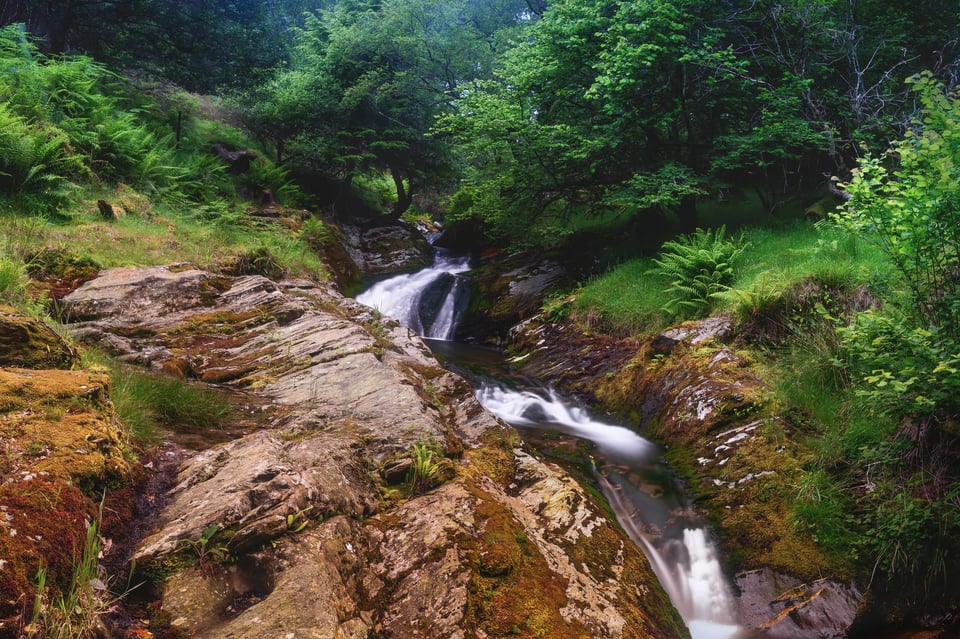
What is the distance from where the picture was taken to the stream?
417 centimetres

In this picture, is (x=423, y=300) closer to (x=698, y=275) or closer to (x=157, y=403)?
(x=698, y=275)

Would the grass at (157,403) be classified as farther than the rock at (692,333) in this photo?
No

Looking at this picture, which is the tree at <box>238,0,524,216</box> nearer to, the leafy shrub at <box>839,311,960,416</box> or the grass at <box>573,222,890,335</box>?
the grass at <box>573,222,890,335</box>

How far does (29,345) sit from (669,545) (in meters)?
5.14

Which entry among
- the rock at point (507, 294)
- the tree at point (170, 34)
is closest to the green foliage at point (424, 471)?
the rock at point (507, 294)

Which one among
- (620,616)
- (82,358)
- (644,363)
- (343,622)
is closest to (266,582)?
(343,622)

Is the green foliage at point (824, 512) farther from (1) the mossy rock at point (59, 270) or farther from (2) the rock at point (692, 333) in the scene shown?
(1) the mossy rock at point (59, 270)

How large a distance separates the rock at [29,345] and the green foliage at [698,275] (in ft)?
26.8

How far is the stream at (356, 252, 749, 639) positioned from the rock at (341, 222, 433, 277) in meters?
6.79

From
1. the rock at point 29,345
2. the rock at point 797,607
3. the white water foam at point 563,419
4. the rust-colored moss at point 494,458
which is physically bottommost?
the white water foam at point 563,419

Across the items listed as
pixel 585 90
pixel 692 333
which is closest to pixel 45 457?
pixel 692 333

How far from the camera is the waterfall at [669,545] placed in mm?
4062

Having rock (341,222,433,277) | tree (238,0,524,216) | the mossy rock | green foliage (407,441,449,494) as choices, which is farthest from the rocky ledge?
tree (238,0,524,216)

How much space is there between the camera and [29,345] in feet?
10.2
